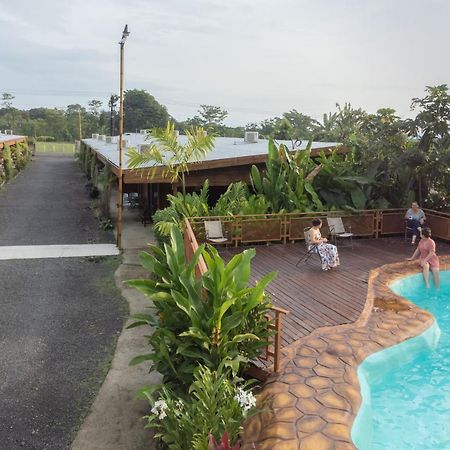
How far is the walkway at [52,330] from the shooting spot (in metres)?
6.11

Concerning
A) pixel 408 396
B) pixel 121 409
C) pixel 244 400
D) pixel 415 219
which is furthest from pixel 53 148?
pixel 244 400

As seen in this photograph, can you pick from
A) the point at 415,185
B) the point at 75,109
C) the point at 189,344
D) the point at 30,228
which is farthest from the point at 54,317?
the point at 75,109

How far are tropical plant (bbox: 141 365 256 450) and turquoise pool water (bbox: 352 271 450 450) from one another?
1.28 metres

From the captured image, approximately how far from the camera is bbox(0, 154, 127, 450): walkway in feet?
20.0

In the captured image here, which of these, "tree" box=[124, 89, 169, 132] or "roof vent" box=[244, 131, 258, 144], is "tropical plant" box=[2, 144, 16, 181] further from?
"tree" box=[124, 89, 169, 132]

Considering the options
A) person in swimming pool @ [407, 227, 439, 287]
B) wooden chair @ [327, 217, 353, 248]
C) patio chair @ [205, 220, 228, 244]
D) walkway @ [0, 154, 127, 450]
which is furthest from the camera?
wooden chair @ [327, 217, 353, 248]

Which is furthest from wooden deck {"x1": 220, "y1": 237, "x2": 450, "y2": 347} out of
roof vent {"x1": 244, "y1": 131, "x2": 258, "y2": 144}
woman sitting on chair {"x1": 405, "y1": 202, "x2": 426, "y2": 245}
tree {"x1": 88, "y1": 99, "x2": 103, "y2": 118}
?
tree {"x1": 88, "y1": 99, "x2": 103, "y2": 118}

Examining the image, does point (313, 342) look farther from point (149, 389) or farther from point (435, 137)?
point (435, 137)

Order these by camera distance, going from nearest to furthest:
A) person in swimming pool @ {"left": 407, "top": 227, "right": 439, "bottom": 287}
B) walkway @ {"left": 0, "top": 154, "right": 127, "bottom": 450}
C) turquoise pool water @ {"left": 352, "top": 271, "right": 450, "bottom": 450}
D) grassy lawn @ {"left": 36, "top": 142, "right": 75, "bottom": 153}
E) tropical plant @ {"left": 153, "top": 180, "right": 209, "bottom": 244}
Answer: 1. turquoise pool water @ {"left": 352, "top": 271, "right": 450, "bottom": 450}
2. walkway @ {"left": 0, "top": 154, "right": 127, "bottom": 450}
3. person in swimming pool @ {"left": 407, "top": 227, "right": 439, "bottom": 287}
4. tropical plant @ {"left": 153, "top": 180, "right": 209, "bottom": 244}
5. grassy lawn @ {"left": 36, "top": 142, "right": 75, "bottom": 153}

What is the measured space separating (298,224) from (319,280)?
3.37 meters

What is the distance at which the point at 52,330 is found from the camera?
8812mm

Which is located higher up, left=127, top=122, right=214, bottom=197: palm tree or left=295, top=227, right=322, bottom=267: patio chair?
left=127, top=122, right=214, bottom=197: palm tree

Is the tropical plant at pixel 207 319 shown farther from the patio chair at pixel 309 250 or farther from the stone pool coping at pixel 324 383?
the patio chair at pixel 309 250

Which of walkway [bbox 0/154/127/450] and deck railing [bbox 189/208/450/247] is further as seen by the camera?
deck railing [bbox 189/208/450/247]
